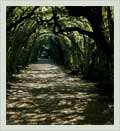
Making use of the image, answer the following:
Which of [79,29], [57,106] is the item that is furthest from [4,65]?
[79,29]

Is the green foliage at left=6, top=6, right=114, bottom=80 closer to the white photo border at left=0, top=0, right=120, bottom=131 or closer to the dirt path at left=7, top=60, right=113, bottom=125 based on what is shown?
the dirt path at left=7, top=60, right=113, bottom=125

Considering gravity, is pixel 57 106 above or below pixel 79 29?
below

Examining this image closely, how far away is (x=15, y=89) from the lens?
1598cm

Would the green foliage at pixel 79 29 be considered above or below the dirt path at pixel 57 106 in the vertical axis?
above

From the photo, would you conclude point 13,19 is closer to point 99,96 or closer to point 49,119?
point 99,96

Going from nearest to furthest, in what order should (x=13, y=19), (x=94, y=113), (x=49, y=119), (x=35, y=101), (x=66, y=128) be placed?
1. (x=66, y=128)
2. (x=49, y=119)
3. (x=94, y=113)
4. (x=35, y=101)
5. (x=13, y=19)

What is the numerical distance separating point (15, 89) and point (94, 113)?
5.70 metres

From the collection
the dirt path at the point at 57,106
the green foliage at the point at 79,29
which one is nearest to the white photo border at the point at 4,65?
the dirt path at the point at 57,106

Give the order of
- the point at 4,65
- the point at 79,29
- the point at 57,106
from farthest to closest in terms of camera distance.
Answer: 1. the point at 79,29
2. the point at 57,106
3. the point at 4,65

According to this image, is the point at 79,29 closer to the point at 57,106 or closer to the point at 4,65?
the point at 57,106

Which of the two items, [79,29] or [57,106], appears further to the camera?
[79,29]

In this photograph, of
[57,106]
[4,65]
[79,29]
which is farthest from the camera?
[79,29]

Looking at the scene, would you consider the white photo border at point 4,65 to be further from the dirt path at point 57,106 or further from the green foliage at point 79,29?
the green foliage at point 79,29

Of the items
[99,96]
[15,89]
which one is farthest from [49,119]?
[15,89]
